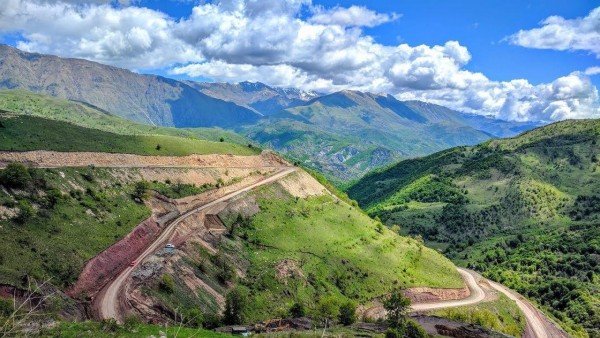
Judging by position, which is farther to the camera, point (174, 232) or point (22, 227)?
point (174, 232)

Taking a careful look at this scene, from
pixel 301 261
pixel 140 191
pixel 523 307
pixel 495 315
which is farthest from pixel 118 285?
pixel 523 307

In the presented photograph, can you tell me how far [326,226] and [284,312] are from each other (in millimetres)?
55979

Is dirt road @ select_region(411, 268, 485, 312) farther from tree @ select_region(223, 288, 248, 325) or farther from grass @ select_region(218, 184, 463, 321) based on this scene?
tree @ select_region(223, 288, 248, 325)

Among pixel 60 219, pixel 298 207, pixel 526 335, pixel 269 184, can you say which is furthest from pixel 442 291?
pixel 60 219

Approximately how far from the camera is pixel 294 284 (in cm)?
10556

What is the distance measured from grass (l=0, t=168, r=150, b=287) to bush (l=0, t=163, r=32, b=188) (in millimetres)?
1593

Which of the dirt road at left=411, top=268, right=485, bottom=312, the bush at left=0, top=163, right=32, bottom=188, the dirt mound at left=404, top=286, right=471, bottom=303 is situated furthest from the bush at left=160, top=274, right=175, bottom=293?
the dirt mound at left=404, top=286, right=471, bottom=303

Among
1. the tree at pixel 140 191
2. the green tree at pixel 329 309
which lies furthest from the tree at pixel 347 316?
the tree at pixel 140 191

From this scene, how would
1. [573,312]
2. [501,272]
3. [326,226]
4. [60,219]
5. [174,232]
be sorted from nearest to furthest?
[60,219]
[174,232]
[326,226]
[573,312]
[501,272]

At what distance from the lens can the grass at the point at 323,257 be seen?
102812 millimetres

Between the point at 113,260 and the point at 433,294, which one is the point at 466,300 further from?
the point at 113,260

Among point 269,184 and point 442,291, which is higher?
point 269,184

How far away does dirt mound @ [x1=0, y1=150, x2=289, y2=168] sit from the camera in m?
98.5

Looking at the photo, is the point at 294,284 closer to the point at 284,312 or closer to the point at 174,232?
the point at 284,312
